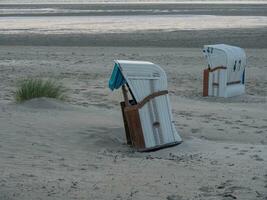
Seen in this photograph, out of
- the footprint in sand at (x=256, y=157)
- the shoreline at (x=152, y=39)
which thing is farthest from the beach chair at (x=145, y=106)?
the shoreline at (x=152, y=39)

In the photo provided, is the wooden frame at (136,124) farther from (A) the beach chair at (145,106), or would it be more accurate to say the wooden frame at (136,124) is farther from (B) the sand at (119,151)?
(B) the sand at (119,151)

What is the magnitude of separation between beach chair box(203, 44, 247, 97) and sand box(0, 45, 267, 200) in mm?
248

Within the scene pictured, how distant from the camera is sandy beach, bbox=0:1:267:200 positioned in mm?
6340

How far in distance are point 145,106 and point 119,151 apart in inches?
27.6

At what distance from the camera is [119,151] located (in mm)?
8219

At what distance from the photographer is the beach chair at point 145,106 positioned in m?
8.40

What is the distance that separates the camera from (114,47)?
983 inches

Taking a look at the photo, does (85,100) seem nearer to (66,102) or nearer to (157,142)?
(66,102)

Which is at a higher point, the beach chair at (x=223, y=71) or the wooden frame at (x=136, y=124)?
the wooden frame at (x=136, y=124)

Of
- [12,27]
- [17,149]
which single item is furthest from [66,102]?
[12,27]

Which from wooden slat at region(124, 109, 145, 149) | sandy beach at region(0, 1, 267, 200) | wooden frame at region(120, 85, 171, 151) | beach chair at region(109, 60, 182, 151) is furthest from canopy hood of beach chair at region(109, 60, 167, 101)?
sandy beach at region(0, 1, 267, 200)

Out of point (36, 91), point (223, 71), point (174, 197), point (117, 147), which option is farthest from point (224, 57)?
point (174, 197)

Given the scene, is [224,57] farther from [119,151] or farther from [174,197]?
[174,197]

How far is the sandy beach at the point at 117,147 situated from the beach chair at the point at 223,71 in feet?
0.77
